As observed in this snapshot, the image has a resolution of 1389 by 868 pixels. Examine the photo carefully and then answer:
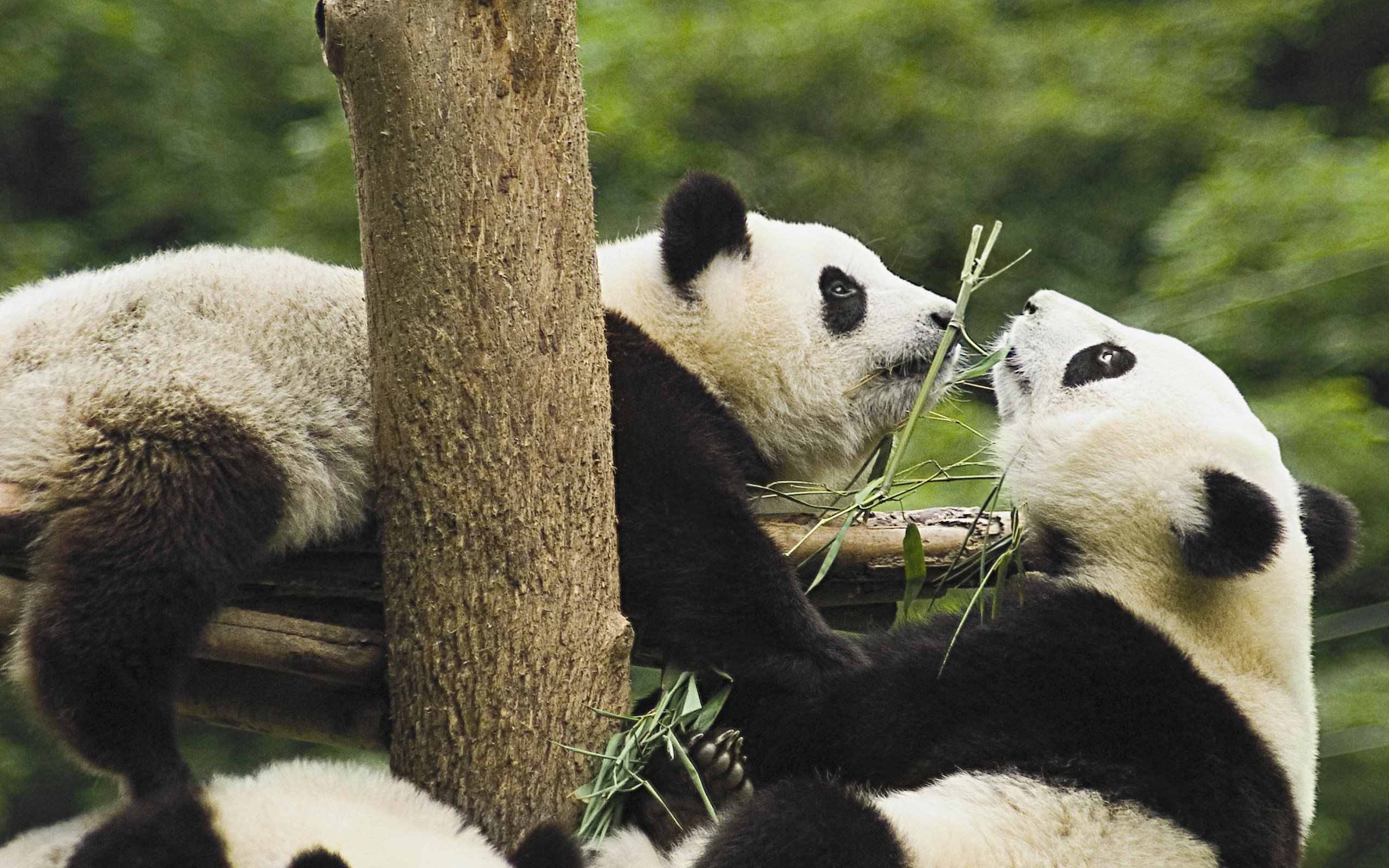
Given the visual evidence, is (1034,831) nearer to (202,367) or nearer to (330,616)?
(330,616)

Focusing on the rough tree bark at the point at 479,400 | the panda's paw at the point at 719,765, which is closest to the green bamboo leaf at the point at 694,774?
the panda's paw at the point at 719,765

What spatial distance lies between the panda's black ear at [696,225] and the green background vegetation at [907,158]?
233 cm

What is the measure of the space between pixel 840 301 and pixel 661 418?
760 millimetres

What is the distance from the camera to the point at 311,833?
1.97 meters

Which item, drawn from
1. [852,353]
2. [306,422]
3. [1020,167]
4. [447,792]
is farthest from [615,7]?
[447,792]

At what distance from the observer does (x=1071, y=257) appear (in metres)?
6.20

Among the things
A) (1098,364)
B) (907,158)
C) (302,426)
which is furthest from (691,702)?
(907,158)

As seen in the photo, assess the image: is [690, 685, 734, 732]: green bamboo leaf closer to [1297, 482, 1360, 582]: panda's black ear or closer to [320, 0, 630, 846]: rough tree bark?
[320, 0, 630, 846]: rough tree bark

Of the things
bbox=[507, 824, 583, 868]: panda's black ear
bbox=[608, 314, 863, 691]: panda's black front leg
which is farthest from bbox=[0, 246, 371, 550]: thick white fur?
bbox=[507, 824, 583, 868]: panda's black ear

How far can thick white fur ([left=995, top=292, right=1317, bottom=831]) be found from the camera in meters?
2.48

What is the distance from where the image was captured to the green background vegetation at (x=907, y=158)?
521cm

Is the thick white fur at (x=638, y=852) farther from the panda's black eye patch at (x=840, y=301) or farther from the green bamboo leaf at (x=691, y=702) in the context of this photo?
the panda's black eye patch at (x=840, y=301)

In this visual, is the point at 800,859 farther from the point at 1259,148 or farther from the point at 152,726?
the point at 1259,148

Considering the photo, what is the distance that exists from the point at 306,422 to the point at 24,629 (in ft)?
1.93
